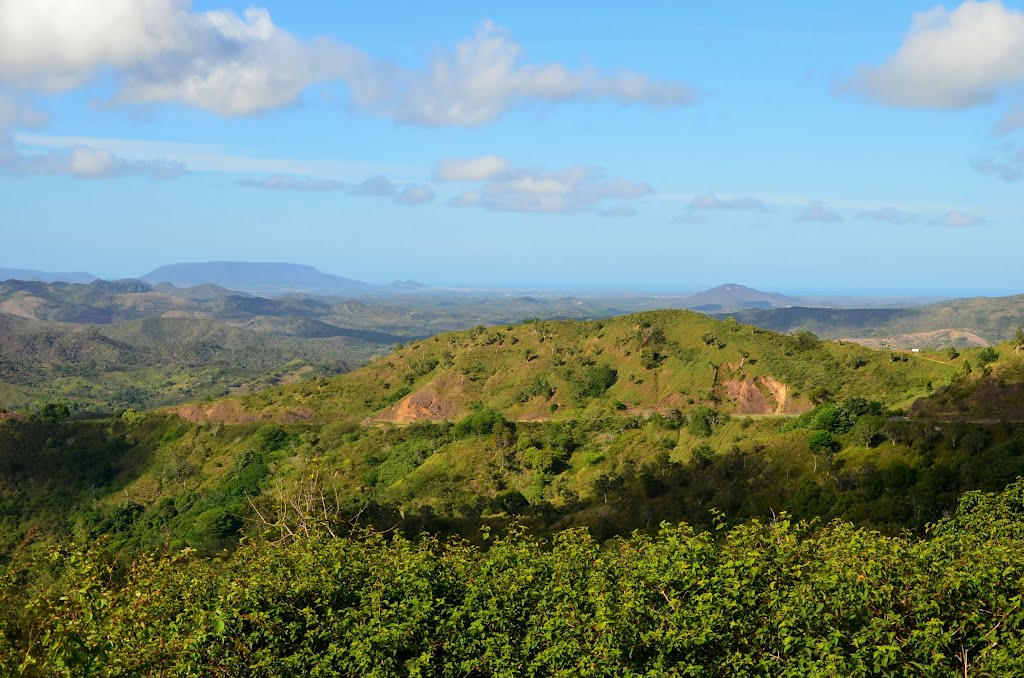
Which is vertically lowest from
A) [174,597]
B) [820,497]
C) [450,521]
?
[450,521]

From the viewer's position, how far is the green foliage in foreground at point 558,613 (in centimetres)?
1972

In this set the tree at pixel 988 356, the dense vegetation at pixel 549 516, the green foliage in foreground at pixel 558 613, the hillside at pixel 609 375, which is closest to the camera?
the green foliage in foreground at pixel 558 613

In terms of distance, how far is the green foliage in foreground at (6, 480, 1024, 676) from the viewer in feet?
64.7

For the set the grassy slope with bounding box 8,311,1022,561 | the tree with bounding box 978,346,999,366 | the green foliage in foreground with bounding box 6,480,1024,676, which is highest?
the tree with bounding box 978,346,999,366

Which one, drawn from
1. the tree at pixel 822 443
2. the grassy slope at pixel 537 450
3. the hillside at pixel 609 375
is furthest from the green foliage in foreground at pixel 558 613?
the hillside at pixel 609 375

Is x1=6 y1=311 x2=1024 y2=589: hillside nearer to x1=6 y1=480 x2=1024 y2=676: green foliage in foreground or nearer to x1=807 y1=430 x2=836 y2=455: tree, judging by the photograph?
x1=807 y1=430 x2=836 y2=455: tree

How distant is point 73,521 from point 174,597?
72.4 meters

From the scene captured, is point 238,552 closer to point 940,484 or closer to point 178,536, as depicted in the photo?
point 940,484

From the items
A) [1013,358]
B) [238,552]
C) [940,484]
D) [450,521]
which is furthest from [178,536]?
[1013,358]

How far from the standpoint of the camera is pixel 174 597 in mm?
23016

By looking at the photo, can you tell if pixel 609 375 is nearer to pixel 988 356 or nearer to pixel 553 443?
pixel 553 443

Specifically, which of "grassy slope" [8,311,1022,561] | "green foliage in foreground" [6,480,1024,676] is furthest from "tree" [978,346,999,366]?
"green foliage in foreground" [6,480,1024,676]

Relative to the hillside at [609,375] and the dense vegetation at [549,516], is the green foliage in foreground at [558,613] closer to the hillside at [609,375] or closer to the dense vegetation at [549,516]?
the dense vegetation at [549,516]

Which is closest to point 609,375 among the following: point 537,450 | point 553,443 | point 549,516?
point 553,443
